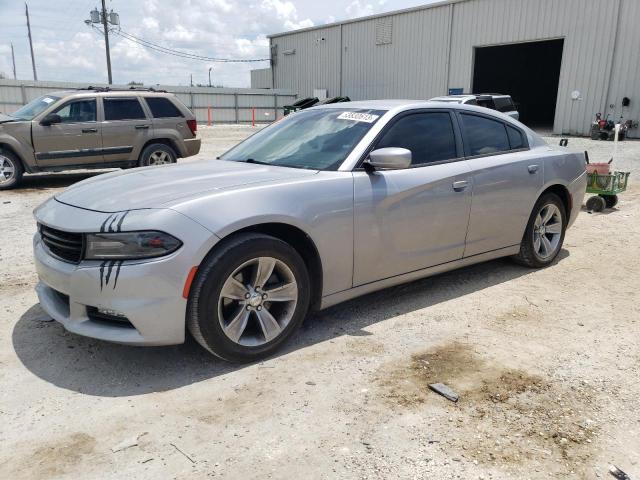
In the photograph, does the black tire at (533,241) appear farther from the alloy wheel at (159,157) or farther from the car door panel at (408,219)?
the alloy wheel at (159,157)

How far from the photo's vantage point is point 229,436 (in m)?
2.63

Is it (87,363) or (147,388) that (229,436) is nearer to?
(147,388)

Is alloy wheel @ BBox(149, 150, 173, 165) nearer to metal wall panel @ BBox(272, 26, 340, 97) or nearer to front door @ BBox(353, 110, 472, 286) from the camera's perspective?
front door @ BBox(353, 110, 472, 286)

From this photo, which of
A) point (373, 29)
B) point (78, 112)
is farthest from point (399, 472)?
point (373, 29)

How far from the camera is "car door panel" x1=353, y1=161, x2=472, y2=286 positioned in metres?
3.72

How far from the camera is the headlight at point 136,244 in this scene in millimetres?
2934

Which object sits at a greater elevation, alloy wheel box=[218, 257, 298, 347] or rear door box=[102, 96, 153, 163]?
rear door box=[102, 96, 153, 163]

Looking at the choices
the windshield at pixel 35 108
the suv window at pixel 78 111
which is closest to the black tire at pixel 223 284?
the suv window at pixel 78 111

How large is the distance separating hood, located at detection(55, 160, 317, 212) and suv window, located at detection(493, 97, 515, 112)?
1165 cm

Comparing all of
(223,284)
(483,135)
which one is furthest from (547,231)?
(223,284)

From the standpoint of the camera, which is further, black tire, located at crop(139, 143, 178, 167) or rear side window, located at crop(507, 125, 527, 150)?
black tire, located at crop(139, 143, 178, 167)

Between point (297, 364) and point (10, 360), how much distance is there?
5.92 ft

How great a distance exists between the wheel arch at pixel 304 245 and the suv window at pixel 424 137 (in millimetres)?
954

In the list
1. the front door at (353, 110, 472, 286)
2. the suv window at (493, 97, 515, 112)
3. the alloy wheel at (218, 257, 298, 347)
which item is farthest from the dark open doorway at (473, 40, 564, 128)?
the alloy wheel at (218, 257, 298, 347)
